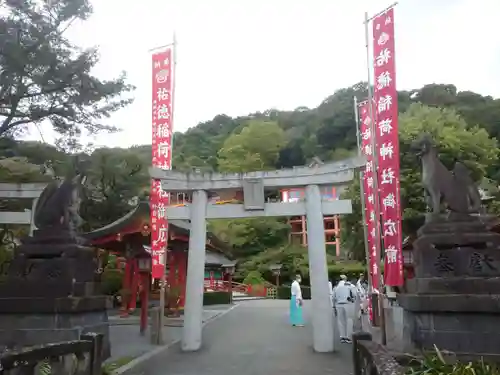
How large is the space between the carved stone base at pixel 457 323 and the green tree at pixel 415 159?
45.0 ft

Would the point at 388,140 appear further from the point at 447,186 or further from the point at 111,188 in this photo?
the point at 111,188

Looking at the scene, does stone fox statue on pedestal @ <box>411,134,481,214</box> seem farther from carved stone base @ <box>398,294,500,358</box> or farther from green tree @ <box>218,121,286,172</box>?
green tree @ <box>218,121,286,172</box>

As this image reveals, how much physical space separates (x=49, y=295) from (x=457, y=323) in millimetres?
7692

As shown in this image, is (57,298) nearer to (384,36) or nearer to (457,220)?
(457,220)

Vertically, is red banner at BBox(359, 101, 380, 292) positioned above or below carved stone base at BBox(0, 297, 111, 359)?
above

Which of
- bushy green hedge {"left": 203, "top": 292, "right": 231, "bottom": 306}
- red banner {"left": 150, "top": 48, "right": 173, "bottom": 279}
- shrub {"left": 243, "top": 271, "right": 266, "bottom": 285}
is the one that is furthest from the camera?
shrub {"left": 243, "top": 271, "right": 266, "bottom": 285}

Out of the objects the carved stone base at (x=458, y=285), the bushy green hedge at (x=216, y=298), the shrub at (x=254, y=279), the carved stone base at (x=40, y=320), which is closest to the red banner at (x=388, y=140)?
the carved stone base at (x=458, y=285)

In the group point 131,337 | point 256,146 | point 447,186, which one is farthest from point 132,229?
point 256,146

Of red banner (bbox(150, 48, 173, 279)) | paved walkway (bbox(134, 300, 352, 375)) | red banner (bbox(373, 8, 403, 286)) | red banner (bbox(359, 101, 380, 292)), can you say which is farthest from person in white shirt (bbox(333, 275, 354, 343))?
red banner (bbox(150, 48, 173, 279))

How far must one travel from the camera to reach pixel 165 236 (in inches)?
522

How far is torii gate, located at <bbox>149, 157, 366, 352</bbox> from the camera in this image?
11.3 metres

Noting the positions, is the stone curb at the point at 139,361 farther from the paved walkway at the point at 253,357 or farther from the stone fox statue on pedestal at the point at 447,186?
the stone fox statue on pedestal at the point at 447,186

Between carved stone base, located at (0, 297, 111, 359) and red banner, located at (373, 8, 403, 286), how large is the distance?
6.73 meters

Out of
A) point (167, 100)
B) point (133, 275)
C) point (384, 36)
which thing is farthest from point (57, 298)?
point (133, 275)
